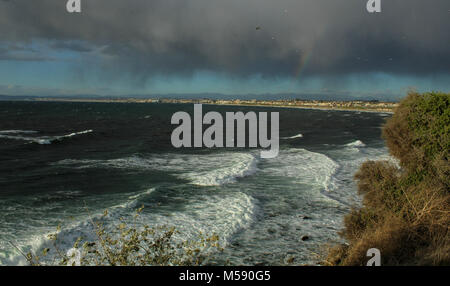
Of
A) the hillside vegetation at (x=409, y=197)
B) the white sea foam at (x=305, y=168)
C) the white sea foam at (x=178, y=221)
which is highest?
the hillside vegetation at (x=409, y=197)

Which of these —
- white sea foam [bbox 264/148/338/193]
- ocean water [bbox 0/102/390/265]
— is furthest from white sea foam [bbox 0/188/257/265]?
white sea foam [bbox 264/148/338/193]

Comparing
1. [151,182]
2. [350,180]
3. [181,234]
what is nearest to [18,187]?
[151,182]

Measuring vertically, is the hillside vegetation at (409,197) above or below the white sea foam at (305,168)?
above

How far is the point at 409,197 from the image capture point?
10.9 m

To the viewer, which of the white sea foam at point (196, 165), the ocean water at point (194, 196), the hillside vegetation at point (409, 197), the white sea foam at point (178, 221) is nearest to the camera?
the hillside vegetation at point (409, 197)

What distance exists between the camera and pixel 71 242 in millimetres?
11984

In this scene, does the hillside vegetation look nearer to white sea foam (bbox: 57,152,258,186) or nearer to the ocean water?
the ocean water

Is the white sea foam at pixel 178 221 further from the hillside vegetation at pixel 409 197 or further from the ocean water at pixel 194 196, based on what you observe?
the hillside vegetation at pixel 409 197

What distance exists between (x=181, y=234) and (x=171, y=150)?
23870 mm

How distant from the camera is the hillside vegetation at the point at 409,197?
8.83 meters

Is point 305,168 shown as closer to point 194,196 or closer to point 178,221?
point 194,196

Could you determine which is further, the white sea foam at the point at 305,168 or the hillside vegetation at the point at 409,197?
the white sea foam at the point at 305,168

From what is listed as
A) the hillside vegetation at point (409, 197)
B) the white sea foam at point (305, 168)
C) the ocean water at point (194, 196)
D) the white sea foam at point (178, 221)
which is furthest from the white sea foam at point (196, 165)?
the hillside vegetation at point (409, 197)

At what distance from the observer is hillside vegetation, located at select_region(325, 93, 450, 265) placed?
883 cm
